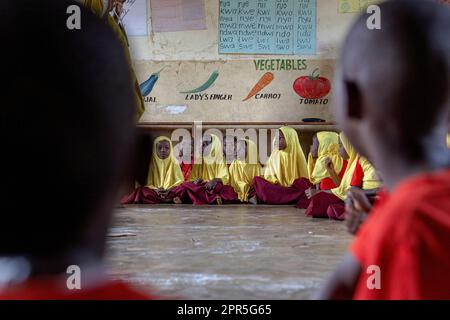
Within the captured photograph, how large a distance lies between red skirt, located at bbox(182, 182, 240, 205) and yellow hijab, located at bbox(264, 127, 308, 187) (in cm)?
53

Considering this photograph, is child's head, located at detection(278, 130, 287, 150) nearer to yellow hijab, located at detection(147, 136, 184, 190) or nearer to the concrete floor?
yellow hijab, located at detection(147, 136, 184, 190)

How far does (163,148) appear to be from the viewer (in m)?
6.79

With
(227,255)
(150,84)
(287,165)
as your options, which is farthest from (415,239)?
(150,84)

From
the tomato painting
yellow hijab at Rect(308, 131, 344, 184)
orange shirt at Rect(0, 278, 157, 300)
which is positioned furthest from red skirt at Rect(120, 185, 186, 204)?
orange shirt at Rect(0, 278, 157, 300)

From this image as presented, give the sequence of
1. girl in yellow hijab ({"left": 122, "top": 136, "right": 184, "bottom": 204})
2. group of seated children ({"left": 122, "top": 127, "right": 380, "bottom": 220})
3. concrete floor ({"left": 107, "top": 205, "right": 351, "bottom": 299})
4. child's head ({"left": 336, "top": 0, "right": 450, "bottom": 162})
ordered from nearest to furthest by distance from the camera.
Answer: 1. child's head ({"left": 336, "top": 0, "right": 450, "bottom": 162})
2. concrete floor ({"left": 107, "top": 205, "right": 351, "bottom": 299})
3. group of seated children ({"left": 122, "top": 127, "right": 380, "bottom": 220})
4. girl in yellow hijab ({"left": 122, "top": 136, "right": 184, "bottom": 204})

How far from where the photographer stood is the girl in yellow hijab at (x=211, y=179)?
20.5 feet

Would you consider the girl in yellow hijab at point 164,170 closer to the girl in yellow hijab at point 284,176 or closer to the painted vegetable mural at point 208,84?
the girl in yellow hijab at point 284,176

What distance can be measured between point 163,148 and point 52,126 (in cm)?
640

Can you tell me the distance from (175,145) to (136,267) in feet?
18.1

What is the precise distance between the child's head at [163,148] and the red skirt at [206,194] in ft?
2.16

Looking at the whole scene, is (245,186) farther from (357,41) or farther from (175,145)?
(357,41)

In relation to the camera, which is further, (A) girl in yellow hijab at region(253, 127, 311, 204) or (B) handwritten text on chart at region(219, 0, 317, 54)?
(B) handwritten text on chart at region(219, 0, 317, 54)

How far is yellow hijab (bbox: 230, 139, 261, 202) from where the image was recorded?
654 cm
